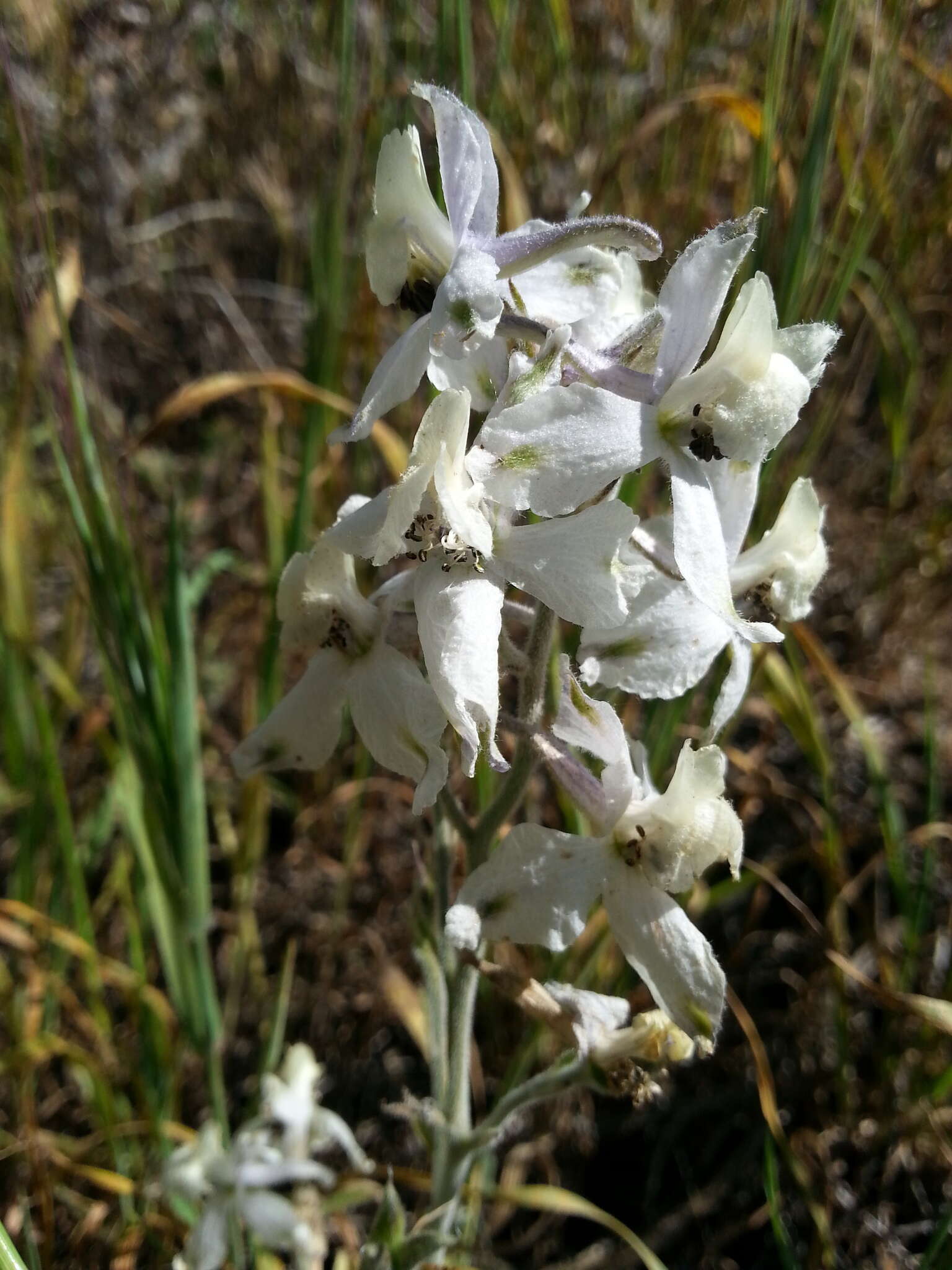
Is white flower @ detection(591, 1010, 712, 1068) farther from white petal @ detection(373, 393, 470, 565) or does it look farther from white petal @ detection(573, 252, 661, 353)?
white petal @ detection(573, 252, 661, 353)

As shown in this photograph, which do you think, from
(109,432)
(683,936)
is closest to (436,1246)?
(683,936)

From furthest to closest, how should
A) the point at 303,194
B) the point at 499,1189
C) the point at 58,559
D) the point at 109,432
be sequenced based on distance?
the point at 303,194, the point at 58,559, the point at 109,432, the point at 499,1189

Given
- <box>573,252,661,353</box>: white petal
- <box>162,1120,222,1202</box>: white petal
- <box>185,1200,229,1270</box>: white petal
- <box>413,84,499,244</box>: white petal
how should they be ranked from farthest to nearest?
<box>162,1120,222,1202</box>: white petal < <box>185,1200,229,1270</box>: white petal < <box>573,252,661,353</box>: white petal < <box>413,84,499,244</box>: white petal

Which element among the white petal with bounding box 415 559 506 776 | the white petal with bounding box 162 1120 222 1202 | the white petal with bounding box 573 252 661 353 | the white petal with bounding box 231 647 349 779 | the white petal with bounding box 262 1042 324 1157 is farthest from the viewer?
the white petal with bounding box 262 1042 324 1157

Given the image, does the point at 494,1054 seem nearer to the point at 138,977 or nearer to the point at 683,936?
the point at 138,977

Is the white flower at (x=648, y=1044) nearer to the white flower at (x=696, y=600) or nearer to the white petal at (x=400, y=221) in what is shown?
the white flower at (x=696, y=600)

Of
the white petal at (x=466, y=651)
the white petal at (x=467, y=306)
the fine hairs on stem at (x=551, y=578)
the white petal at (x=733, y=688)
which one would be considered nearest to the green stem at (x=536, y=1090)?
the fine hairs on stem at (x=551, y=578)

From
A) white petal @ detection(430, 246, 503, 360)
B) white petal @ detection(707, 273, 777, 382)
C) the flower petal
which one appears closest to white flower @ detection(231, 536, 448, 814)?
white petal @ detection(430, 246, 503, 360)
